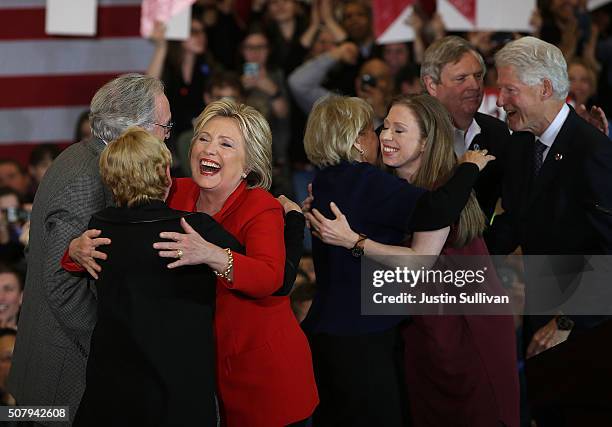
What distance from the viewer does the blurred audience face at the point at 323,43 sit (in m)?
6.14

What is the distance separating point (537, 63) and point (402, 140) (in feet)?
2.04

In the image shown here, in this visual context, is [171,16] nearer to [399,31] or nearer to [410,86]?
[399,31]

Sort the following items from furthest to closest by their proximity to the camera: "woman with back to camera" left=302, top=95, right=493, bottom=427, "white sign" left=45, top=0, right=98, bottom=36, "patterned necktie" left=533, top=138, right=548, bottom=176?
"white sign" left=45, top=0, right=98, bottom=36
"patterned necktie" left=533, top=138, right=548, bottom=176
"woman with back to camera" left=302, top=95, right=493, bottom=427

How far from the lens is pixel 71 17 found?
615cm

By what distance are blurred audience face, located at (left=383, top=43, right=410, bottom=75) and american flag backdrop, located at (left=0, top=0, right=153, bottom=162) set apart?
151 centimetres

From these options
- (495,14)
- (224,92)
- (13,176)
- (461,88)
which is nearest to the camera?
(461,88)

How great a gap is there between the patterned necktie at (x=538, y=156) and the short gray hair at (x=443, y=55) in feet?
1.74

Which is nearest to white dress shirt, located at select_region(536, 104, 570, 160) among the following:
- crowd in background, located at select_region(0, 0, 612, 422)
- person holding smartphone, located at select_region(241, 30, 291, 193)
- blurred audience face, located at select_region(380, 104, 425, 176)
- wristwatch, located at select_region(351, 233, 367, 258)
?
blurred audience face, located at select_region(380, 104, 425, 176)

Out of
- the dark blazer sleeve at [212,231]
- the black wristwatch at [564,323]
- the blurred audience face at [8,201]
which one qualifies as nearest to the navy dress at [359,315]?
the dark blazer sleeve at [212,231]

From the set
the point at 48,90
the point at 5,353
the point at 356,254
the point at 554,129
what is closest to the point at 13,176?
the point at 48,90

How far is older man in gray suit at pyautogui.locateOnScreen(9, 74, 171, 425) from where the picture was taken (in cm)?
294

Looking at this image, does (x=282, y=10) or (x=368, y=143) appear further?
(x=282, y=10)

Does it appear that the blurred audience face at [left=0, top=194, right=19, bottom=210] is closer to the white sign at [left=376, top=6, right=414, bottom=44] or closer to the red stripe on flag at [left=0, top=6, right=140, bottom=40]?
the red stripe on flag at [left=0, top=6, right=140, bottom=40]

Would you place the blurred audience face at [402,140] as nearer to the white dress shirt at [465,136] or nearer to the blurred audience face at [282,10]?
the white dress shirt at [465,136]
